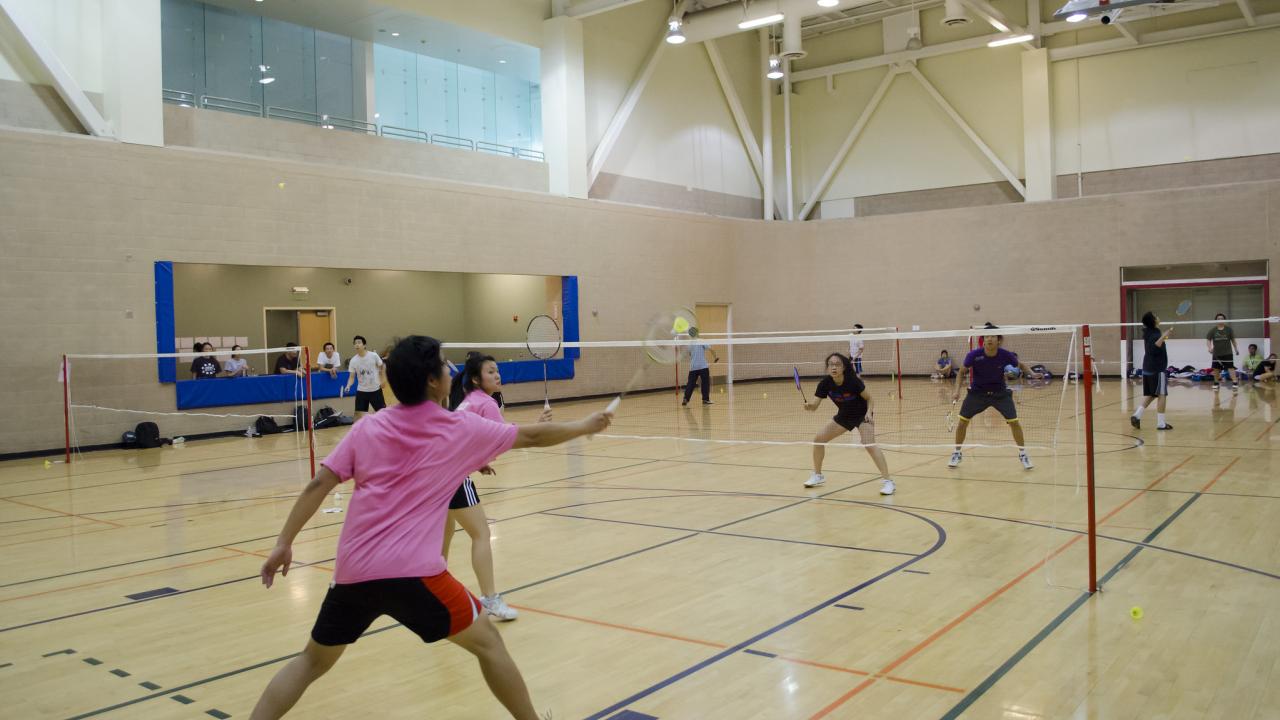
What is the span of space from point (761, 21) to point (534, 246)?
9165 mm

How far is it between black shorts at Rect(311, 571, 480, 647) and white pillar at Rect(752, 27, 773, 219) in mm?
29992

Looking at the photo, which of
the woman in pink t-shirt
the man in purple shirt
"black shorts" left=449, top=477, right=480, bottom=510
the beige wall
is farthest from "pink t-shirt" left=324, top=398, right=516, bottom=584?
the beige wall

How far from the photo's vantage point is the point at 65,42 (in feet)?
56.4

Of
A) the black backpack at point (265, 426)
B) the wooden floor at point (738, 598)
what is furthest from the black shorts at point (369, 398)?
the black backpack at point (265, 426)

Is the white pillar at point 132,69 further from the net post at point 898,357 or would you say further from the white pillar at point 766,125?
the white pillar at point 766,125

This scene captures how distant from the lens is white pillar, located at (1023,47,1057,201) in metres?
28.6

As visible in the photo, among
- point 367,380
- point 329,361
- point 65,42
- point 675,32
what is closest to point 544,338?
point 329,361

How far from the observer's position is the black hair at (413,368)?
12.0ft

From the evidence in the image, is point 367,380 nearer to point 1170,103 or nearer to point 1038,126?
point 1038,126

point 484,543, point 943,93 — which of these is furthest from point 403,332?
point 484,543

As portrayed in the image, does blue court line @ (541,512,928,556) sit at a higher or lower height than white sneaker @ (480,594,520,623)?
lower

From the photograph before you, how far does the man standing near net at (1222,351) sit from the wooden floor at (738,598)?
13.3 meters

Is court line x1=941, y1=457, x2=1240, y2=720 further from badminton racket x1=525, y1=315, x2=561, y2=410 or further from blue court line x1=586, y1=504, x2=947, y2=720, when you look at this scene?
badminton racket x1=525, y1=315, x2=561, y2=410

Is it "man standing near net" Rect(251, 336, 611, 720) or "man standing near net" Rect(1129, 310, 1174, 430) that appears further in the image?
"man standing near net" Rect(1129, 310, 1174, 430)
